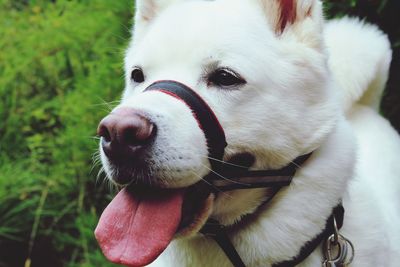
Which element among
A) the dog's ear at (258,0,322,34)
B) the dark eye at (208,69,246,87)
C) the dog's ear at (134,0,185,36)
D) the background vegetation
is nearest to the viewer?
→ the dark eye at (208,69,246,87)

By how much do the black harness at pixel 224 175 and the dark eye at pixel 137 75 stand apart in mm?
223

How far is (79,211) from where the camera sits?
389 centimetres

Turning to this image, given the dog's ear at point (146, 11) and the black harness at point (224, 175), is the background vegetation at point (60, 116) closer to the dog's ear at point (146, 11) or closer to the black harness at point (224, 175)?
the dog's ear at point (146, 11)

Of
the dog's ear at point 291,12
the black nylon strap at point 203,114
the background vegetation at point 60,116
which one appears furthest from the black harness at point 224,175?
the background vegetation at point 60,116

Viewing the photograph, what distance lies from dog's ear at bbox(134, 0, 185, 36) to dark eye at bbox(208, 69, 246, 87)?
1.85ft

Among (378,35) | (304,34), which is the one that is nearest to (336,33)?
(378,35)

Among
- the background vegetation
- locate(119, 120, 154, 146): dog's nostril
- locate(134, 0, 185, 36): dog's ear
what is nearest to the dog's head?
locate(119, 120, 154, 146): dog's nostril

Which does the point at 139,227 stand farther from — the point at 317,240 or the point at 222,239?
the point at 317,240

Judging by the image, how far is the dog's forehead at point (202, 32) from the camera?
5.91ft

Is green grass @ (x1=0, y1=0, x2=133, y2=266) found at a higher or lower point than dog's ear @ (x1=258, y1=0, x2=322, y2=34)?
lower

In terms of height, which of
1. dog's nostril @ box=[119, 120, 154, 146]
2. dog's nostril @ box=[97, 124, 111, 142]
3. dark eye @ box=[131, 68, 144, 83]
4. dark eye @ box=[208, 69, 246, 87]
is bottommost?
dark eye @ box=[131, 68, 144, 83]

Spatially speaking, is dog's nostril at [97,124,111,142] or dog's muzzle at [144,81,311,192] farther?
dog's muzzle at [144,81,311,192]

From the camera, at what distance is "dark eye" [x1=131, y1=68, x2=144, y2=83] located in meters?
1.99

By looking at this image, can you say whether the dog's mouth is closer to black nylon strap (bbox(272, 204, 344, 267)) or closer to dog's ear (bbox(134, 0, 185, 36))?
black nylon strap (bbox(272, 204, 344, 267))
